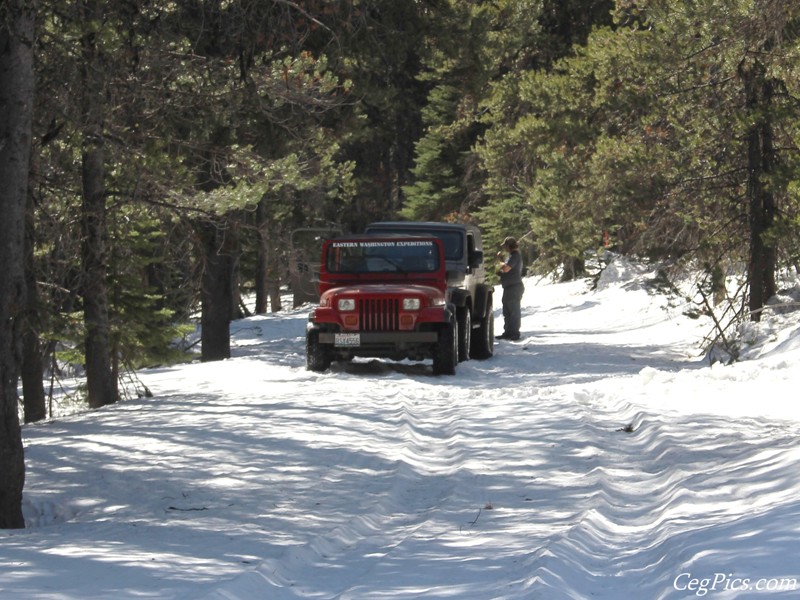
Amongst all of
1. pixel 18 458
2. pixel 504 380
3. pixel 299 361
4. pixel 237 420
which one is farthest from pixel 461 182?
pixel 18 458

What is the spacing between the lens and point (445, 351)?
51.9 feet

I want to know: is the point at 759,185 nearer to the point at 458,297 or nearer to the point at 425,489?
the point at 458,297

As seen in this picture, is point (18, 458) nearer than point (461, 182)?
Yes

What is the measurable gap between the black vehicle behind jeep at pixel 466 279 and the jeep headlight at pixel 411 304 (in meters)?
1.34

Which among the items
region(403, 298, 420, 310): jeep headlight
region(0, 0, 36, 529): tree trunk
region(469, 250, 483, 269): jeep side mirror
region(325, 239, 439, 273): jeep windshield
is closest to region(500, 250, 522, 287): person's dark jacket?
region(469, 250, 483, 269): jeep side mirror

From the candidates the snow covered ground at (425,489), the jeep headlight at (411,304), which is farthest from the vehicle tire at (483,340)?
the jeep headlight at (411,304)

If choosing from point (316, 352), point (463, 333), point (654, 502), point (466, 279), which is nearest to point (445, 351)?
point (463, 333)

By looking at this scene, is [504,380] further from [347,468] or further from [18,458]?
[18,458]

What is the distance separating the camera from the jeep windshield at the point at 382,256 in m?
17.1

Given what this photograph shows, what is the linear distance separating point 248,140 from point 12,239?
11888 millimetres

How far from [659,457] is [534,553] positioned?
3.29 meters

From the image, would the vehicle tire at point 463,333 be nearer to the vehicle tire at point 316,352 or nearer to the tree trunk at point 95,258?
the vehicle tire at point 316,352

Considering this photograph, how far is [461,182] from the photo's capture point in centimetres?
4609

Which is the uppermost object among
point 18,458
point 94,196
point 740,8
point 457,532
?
point 740,8
